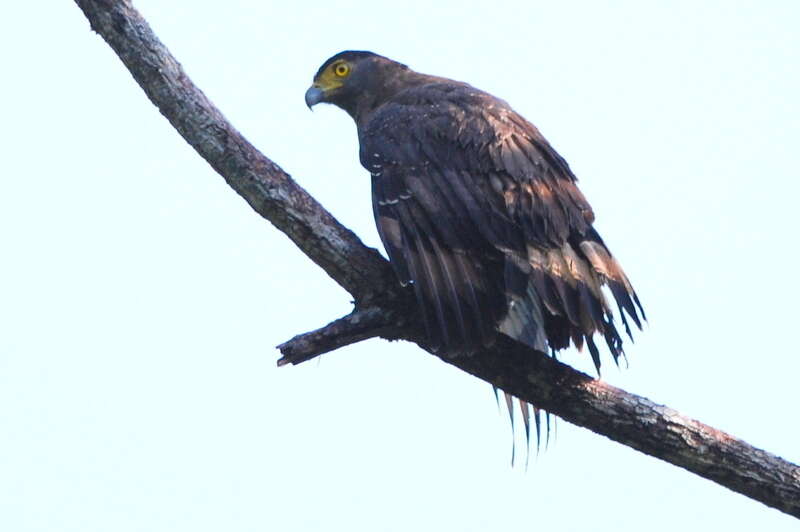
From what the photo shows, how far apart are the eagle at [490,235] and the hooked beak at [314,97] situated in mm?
1824

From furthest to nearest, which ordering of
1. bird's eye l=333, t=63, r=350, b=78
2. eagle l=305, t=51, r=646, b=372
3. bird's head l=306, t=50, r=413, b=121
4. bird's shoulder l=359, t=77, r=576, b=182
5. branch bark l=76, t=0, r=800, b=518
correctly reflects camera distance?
1. bird's eye l=333, t=63, r=350, b=78
2. bird's head l=306, t=50, r=413, b=121
3. bird's shoulder l=359, t=77, r=576, b=182
4. eagle l=305, t=51, r=646, b=372
5. branch bark l=76, t=0, r=800, b=518

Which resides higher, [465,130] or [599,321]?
[465,130]

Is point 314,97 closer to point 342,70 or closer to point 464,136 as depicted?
point 342,70

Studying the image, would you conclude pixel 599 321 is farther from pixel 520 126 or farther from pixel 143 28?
pixel 143 28

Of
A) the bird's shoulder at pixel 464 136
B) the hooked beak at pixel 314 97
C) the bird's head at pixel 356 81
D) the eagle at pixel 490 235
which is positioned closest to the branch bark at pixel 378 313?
the eagle at pixel 490 235

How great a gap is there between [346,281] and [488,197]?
0.97 m

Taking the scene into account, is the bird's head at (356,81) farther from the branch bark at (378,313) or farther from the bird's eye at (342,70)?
the branch bark at (378,313)

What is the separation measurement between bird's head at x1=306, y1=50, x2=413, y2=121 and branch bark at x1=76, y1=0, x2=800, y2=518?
7.99ft

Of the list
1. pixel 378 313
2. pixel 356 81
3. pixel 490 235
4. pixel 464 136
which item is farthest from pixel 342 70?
pixel 378 313

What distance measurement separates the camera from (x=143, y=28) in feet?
19.3

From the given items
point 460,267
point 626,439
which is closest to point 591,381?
point 626,439

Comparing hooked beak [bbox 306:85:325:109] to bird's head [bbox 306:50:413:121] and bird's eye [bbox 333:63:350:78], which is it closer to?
bird's head [bbox 306:50:413:121]

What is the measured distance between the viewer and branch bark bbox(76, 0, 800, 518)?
568 centimetres

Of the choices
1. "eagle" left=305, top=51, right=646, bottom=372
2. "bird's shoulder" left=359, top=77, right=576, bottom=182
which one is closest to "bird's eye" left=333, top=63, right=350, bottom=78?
"bird's shoulder" left=359, top=77, right=576, bottom=182
